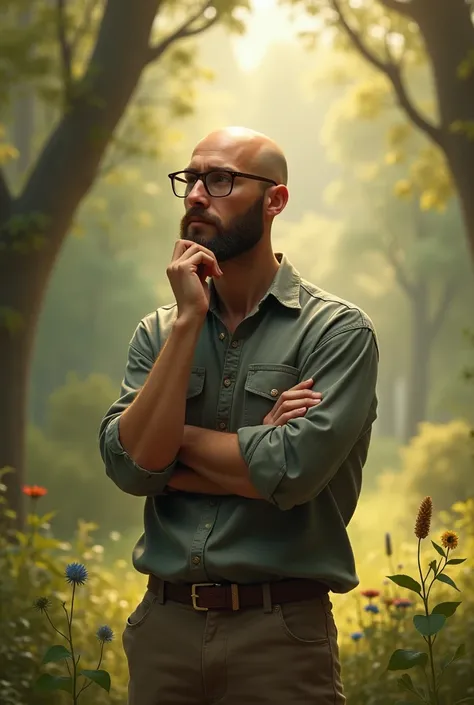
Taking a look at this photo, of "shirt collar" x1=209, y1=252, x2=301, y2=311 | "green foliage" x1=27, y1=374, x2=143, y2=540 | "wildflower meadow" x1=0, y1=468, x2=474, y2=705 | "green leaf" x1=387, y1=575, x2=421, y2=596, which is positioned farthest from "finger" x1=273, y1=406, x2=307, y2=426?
"green foliage" x1=27, y1=374, x2=143, y2=540

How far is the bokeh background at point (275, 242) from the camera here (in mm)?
5648

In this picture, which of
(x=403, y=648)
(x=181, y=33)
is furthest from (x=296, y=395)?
(x=181, y=33)

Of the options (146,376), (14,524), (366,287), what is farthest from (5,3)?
(366,287)

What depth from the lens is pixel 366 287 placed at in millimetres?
17219

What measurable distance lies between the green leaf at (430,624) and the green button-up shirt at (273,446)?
19cm

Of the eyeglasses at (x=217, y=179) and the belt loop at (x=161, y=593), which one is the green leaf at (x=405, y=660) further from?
the eyeglasses at (x=217, y=179)

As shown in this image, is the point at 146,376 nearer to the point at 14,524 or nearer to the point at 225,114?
the point at 14,524

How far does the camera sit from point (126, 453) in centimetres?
244

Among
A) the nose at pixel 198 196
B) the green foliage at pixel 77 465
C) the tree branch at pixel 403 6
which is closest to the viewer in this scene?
the nose at pixel 198 196

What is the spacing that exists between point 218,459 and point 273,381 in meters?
0.26

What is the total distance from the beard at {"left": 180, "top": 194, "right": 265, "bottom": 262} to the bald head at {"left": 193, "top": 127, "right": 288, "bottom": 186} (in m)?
0.10

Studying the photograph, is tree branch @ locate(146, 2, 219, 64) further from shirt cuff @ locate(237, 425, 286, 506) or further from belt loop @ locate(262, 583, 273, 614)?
belt loop @ locate(262, 583, 273, 614)

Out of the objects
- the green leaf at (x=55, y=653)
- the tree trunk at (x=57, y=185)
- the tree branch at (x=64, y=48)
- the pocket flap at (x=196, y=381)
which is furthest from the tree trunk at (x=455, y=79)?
the green leaf at (x=55, y=653)

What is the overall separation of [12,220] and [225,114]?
35.9ft
